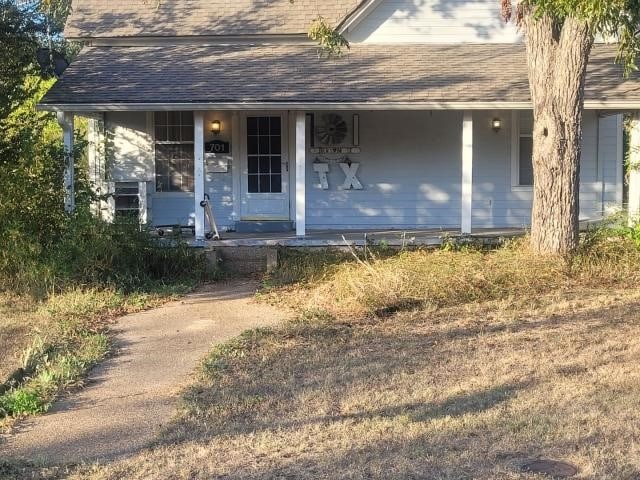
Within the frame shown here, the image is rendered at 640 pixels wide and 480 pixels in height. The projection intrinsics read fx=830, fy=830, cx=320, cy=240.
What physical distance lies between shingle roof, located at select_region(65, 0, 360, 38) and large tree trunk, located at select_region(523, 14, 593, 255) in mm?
4927

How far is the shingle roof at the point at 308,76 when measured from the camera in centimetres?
1315

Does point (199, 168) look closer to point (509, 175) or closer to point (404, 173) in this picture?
point (404, 173)

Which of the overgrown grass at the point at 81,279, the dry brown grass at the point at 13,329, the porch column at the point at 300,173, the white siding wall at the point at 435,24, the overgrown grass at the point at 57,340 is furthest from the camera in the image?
the white siding wall at the point at 435,24

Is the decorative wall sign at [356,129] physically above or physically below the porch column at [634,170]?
above

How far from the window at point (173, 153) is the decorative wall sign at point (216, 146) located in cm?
35

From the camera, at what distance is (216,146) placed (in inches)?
600

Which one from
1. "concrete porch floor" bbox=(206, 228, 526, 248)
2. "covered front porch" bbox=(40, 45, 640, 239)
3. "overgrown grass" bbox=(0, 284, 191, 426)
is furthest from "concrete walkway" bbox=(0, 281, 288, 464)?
"covered front porch" bbox=(40, 45, 640, 239)

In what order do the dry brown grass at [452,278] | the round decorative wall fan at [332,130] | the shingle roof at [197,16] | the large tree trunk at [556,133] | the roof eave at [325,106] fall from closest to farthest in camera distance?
the dry brown grass at [452,278] → the large tree trunk at [556,133] → the roof eave at [325,106] → the round decorative wall fan at [332,130] → the shingle roof at [197,16]

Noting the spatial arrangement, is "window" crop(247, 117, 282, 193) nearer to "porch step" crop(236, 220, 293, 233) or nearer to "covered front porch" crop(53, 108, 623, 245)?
"covered front porch" crop(53, 108, 623, 245)

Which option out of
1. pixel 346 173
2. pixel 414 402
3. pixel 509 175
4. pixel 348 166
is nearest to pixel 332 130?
pixel 348 166

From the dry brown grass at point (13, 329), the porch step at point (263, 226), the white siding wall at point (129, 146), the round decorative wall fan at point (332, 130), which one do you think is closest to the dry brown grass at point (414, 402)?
the dry brown grass at point (13, 329)

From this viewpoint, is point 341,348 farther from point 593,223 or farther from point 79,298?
point 593,223

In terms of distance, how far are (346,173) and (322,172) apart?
44cm

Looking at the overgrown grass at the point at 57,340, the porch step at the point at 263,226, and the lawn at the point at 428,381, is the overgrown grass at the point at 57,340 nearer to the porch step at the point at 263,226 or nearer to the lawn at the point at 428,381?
the lawn at the point at 428,381
